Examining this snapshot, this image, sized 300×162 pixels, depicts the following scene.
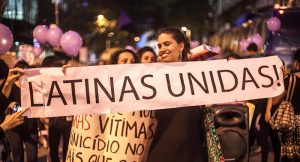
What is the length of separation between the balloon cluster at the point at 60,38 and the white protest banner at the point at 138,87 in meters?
6.88

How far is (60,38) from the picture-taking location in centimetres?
1198

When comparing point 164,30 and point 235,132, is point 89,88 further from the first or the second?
point 235,132

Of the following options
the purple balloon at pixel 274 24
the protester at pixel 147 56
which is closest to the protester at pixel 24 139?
the protester at pixel 147 56

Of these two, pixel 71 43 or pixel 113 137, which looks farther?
pixel 71 43

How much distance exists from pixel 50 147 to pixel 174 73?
446 cm

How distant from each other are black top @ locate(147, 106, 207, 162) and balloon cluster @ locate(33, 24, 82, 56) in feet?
23.7

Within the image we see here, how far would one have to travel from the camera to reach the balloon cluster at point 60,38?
1128cm

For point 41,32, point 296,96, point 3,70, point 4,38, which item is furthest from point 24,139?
point 41,32

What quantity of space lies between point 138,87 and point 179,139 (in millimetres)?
579

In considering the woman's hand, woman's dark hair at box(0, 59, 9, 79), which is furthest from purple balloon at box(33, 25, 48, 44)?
the woman's hand

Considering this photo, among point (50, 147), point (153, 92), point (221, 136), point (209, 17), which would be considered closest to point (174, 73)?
point (153, 92)

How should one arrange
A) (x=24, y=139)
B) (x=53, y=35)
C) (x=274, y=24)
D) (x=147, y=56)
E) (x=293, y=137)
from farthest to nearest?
(x=274, y=24)
(x=53, y=35)
(x=147, y=56)
(x=24, y=139)
(x=293, y=137)

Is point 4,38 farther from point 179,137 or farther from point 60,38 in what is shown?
point 60,38

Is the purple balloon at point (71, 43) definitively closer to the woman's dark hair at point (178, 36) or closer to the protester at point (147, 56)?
the protester at point (147, 56)
